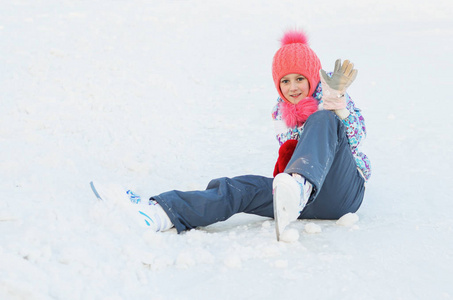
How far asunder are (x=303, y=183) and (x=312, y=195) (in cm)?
12

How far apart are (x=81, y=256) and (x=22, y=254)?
0.60ft

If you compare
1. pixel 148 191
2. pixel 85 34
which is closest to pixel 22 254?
pixel 148 191

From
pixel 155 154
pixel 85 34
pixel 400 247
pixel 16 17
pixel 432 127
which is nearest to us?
pixel 400 247

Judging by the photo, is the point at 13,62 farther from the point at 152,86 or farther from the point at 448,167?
the point at 448,167

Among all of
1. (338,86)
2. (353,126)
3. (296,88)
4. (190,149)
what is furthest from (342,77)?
(190,149)

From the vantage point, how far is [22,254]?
1600mm

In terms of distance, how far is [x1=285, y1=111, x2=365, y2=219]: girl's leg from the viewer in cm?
195

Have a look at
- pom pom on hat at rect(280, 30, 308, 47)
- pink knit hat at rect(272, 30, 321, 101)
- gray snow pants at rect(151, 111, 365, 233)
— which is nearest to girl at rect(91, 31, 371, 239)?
gray snow pants at rect(151, 111, 365, 233)

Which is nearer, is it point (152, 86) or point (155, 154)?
point (155, 154)

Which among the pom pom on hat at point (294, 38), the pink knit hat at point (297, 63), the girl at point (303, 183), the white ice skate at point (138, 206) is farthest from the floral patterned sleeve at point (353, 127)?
the white ice skate at point (138, 206)

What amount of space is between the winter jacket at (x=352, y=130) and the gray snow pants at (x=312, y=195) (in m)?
0.05

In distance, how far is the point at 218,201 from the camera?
218 centimetres

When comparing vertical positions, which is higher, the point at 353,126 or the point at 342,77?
the point at 342,77

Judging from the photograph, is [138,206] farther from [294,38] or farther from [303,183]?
[294,38]
